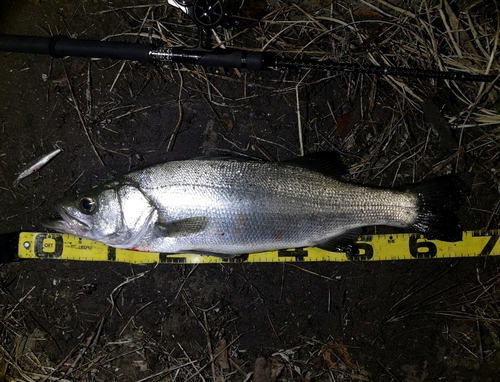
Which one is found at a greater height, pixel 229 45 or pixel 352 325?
pixel 229 45

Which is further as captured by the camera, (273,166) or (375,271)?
(375,271)

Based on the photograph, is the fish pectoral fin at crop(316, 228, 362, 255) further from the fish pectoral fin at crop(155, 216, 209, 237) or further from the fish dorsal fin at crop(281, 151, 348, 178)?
the fish pectoral fin at crop(155, 216, 209, 237)

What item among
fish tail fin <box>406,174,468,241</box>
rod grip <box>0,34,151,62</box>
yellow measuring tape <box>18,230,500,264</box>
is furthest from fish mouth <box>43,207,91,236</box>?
fish tail fin <box>406,174,468,241</box>

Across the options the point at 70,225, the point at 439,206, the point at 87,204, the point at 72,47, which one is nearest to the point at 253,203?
the point at 87,204

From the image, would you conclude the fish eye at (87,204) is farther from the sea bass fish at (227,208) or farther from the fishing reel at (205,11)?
the fishing reel at (205,11)

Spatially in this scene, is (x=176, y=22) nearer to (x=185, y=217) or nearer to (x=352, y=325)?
(x=185, y=217)

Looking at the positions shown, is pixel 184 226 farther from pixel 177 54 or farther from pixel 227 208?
pixel 177 54

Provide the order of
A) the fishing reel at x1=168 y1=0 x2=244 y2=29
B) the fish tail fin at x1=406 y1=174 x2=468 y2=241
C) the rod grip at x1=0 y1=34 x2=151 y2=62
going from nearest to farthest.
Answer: the fishing reel at x1=168 y1=0 x2=244 y2=29, the rod grip at x1=0 y1=34 x2=151 y2=62, the fish tail fin at x1=406 y1=174 x2=468 y2=241

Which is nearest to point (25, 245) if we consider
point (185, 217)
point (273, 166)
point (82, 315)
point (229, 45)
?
point (82, 315)
